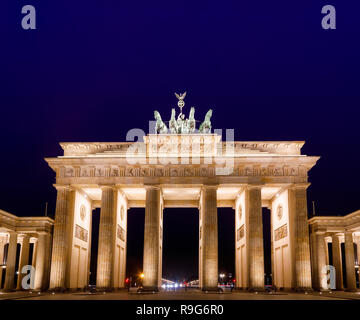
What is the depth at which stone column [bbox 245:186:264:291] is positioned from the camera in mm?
41125

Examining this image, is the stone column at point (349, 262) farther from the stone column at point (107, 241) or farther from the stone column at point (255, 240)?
the stone column at point (107, 241)

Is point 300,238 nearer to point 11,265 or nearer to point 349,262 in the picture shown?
point 349,262

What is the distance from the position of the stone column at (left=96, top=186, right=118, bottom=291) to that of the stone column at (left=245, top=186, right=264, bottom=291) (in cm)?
1360

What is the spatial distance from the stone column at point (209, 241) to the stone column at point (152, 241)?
15.3 feet

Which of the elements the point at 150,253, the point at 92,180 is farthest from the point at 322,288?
the point at 92,180

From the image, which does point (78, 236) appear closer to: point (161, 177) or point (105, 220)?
point (105, 220)

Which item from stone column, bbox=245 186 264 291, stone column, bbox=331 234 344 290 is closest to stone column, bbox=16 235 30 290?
stone column, bbox=245 186 264 291

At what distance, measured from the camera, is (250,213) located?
42.9m

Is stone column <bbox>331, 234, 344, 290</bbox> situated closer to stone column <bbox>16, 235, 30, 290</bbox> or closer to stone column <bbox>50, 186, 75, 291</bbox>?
stone column <bbox>50, 186, 75, 291</bbox>

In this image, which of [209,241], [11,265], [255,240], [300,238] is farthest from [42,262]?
[300,238]

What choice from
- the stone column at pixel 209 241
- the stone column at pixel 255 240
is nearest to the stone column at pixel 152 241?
the stone column at pixel 209 241

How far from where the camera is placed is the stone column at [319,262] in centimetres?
4344

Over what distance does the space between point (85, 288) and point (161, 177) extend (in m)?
15.3
